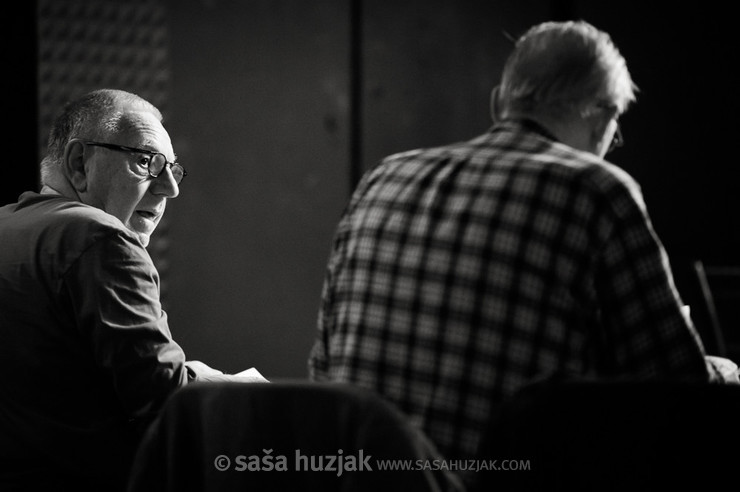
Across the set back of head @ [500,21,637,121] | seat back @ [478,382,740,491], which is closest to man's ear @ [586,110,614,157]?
back of head @ [500,21,637,121]

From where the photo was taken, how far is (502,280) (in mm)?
1507

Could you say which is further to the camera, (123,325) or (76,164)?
(76,164)

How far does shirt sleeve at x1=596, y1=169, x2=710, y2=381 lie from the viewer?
A: 1.46 m

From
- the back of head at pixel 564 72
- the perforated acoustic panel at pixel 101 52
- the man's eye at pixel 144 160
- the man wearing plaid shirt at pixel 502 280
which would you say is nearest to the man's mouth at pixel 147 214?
the man's eye at pixel 144 160

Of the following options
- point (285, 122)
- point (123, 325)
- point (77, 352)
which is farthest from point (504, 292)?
point (285, 122)

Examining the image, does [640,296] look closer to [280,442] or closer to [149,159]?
[280,442]

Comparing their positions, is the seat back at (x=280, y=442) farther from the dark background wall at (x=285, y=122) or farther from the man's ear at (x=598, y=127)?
the dark background wall at (x=285, y=122)

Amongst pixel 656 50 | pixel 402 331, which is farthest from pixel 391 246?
pixel 656 50

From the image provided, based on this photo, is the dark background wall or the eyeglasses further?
the dark background wall

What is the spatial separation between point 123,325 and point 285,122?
2.49 metres

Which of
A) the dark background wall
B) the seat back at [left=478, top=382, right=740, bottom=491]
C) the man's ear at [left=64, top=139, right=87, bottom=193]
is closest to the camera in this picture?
the seat back at [left=478, top=382, right=740, bottom=491]

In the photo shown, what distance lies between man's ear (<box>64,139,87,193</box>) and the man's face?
11mm

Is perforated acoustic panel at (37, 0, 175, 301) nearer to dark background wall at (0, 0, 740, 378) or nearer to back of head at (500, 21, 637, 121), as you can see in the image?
dark background wall at (0, 0, 740, 378)

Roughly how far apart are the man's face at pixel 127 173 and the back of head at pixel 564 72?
2.82 feet
